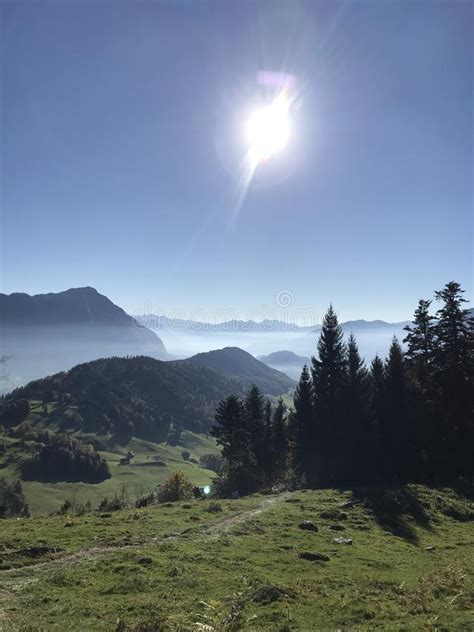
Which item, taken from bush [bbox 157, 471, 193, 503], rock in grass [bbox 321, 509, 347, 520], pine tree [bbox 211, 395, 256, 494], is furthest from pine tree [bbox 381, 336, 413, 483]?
bush [bbox 157, 471, 193, 503]

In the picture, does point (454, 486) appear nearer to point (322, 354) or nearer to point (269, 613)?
point (322, 354)

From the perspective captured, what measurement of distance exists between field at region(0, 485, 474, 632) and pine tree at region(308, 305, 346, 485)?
72.9 feet

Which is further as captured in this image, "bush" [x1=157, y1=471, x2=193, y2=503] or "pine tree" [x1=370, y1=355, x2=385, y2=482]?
"bush" [x1=157, y1=471, x2=193, y2=503]

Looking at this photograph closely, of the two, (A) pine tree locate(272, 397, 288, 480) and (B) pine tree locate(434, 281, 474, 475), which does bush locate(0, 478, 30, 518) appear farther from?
(B) pine tree locate(434, 281, 474, 475)

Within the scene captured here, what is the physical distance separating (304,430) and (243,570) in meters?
43.6

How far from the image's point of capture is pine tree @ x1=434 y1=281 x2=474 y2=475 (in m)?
50.2

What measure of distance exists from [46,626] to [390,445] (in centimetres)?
4732

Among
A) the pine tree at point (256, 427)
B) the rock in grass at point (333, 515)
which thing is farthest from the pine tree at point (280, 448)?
the rock in grass at point (333, 515)

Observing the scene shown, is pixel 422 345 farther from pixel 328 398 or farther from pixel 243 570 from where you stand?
pixel 243 570

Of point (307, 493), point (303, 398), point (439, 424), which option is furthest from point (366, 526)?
point (303, 398)

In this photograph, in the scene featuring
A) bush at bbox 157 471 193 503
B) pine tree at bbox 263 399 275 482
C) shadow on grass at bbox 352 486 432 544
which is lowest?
bush at bbox 157 471 193 503

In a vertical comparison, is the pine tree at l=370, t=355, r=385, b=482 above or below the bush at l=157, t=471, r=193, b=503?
above

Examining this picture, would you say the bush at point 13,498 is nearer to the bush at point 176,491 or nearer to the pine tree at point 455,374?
the bush at point 176,491

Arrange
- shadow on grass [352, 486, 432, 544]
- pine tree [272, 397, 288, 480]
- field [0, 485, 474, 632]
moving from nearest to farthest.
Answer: field [0, 485, 474, 632] < shadow on grass [352, 486, 432, 544] < pine tree [272, 397, 288, 480]
